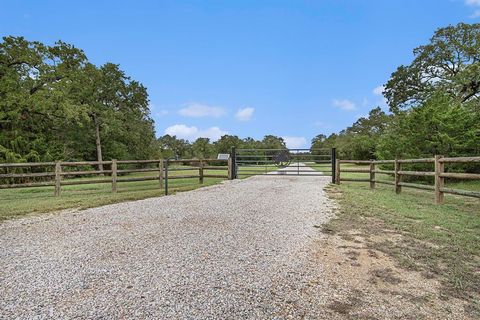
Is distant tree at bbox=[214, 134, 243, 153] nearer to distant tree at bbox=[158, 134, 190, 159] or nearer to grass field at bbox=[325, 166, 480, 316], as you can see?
distant tree at bbox=[158, 134, 190, 159]

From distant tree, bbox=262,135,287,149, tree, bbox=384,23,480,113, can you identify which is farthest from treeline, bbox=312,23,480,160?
distant tree, bbox=262,135,287,149

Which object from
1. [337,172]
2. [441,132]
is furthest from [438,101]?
[337,172]

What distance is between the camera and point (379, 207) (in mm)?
6238

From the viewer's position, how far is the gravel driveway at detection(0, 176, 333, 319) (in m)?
2.24

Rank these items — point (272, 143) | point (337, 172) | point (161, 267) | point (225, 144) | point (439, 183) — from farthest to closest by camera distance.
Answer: point (272, 143), point (225, 144), point (337, 172), point (439, 183), point (161, 267)

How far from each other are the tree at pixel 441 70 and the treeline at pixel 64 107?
21.0 meters

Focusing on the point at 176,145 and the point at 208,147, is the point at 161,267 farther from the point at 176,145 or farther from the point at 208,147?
the point at 176,145

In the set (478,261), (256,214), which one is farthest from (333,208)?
(478,261)

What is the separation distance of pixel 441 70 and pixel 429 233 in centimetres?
2038

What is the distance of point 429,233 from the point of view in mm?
4160

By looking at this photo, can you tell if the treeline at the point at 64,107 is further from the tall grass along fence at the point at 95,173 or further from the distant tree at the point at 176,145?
the distant tree at the point at 176,145

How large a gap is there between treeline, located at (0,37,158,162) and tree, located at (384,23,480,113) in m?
21.0

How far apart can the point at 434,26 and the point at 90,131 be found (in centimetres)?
2709

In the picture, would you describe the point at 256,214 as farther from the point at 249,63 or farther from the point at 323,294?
the point at 249,63
